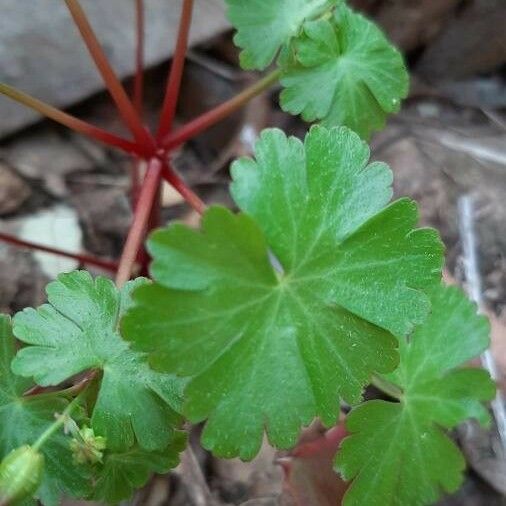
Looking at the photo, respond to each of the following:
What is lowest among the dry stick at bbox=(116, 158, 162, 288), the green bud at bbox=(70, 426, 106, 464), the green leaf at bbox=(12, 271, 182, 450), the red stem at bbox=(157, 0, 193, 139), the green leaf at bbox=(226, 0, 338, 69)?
the green bud at bbox=(70, 426, 106, 464)

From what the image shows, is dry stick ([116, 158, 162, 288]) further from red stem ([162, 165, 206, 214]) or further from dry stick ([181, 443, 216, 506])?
dry stick ([181, 443, 216, 506])

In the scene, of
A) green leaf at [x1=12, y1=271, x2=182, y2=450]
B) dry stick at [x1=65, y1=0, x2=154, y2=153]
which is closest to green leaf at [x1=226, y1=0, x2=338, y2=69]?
dry stick at [x1=65, y1=0, x2=154, y2=153]

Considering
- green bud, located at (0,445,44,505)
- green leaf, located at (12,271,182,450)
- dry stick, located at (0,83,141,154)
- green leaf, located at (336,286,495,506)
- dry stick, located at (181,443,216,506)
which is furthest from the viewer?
dry stick, located at (181,443,216,506)

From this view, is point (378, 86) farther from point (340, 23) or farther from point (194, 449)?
point (194, 449)

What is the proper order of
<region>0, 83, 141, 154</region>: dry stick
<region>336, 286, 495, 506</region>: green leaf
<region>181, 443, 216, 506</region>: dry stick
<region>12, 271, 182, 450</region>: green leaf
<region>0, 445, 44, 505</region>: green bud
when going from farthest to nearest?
<region>181, 443, 216, 506</region>: dry stick
<region>0, 83, 141, 154</region>: dry stick
<region>336, 286, 495, 506</region>: green leaf
<region>12, 271, 182, 450</region>: green leaf
<region>0, 445, 44, 505</region>: green bud

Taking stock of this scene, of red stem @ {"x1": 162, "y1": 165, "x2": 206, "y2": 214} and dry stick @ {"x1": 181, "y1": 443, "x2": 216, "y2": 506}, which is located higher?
red stem @ {"x1": 162, "y1": 165, "x2": 206, "y2": 214}

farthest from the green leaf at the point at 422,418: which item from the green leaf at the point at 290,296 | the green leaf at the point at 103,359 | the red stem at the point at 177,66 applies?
the red stem at the point at 177,66

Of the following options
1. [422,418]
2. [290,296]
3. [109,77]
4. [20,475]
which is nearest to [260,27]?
[109,77]

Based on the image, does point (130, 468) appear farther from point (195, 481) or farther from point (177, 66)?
point (177, 66)

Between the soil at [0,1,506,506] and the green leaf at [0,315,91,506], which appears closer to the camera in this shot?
the green leaf at [0,315,91,506]
